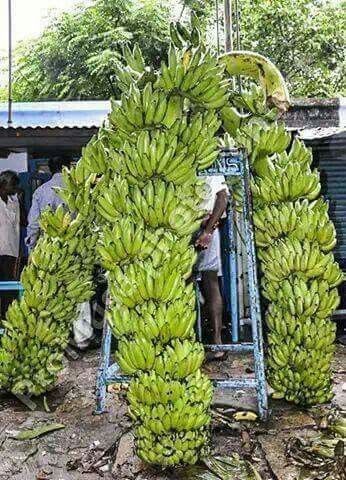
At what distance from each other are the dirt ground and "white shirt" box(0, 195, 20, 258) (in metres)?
2.52

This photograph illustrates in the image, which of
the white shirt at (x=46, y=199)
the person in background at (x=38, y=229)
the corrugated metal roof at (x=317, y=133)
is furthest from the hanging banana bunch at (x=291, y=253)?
the white shirt at (x=46, y=199)

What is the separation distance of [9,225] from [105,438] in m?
3.74

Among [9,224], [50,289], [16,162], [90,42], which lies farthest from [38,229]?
[90,42]

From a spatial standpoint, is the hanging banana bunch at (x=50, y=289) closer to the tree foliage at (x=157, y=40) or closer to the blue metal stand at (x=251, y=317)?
the blue metal stand at (x=251, y=317)

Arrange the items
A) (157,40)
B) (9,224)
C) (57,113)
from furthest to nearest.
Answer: (157,40)
(57,113)
(9,224)

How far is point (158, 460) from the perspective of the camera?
3236 mm

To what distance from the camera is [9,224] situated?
272 inches

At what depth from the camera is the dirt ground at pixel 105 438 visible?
10.8 feet

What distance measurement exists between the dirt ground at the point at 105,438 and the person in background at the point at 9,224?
98.1 inches

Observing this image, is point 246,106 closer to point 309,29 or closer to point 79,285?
point 79,285

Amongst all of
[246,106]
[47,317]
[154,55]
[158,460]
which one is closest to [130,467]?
[158,460]

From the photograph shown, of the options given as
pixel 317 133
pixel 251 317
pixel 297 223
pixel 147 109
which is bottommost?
pixel 251 317

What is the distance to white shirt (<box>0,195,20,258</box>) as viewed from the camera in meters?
6.86

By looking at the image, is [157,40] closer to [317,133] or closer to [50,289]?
[317,133]
